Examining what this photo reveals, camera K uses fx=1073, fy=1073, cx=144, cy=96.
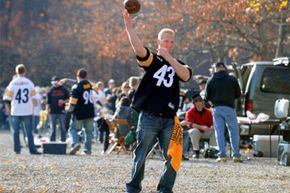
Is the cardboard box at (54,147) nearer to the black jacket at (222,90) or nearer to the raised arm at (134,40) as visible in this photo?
the black jacket at (222,90)


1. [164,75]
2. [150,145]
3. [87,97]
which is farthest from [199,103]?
[164,75]

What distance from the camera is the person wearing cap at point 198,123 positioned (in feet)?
69.3

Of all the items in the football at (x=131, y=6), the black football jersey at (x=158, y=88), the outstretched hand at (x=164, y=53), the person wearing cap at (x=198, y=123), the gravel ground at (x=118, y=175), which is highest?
the football at (x=131, y=6)

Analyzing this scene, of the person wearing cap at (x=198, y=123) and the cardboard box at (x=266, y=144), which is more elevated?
the person wearing cap at (x=198, y=123)

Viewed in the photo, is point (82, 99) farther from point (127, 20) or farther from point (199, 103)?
point (127, 20)

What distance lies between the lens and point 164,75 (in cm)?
1102

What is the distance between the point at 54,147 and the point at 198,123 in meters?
3.09

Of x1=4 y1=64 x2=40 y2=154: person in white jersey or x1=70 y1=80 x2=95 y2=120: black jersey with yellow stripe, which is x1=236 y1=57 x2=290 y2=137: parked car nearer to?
x1=70 y1=80 x2=95 y2=120: black jersey with yellow stripe

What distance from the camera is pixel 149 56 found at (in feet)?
35.6

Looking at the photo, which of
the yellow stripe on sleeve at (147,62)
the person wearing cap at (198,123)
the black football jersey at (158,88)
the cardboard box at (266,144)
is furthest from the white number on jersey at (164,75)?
the cardboard box at (266,144)

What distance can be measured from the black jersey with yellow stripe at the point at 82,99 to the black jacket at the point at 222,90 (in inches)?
130

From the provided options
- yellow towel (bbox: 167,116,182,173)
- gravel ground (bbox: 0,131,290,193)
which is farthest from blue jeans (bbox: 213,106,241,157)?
yellow towel (bbox: 167,116,182,173)

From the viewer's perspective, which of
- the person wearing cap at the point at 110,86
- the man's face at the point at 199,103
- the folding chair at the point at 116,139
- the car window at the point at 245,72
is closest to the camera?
the man's face at the point at 199,103

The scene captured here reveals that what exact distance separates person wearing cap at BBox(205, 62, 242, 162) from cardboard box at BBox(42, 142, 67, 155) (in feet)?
12.9
